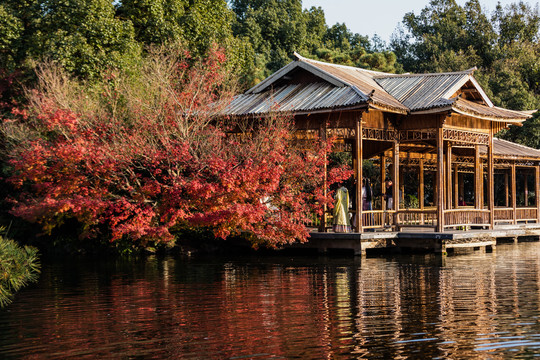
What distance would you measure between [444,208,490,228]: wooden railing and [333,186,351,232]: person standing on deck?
10.7ft

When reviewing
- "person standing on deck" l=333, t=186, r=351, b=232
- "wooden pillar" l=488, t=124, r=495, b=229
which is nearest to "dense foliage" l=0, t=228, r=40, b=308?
"person standing on deck" l=333, t=186, r=351, b=232

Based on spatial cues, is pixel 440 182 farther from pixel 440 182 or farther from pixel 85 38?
pixel 85 38

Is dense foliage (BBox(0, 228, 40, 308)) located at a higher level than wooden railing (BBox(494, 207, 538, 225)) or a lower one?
lower

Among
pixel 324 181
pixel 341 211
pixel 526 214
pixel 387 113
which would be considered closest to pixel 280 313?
pixel 324 181

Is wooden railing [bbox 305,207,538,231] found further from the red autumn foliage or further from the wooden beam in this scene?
the red autumn foliage

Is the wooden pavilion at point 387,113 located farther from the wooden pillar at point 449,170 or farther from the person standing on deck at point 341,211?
the person standing on deck at point 341,211

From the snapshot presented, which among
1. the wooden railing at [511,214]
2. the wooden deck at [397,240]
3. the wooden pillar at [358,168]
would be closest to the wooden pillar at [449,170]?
the wooden deck at [397,240]

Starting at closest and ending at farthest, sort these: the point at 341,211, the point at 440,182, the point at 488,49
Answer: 1. the point at 440,182
2. the point at 341,211
3. the point at 488,49

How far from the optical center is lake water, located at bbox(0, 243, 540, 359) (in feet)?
32.4

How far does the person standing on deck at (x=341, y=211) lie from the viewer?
23.2 metres

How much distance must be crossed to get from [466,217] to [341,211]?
4.69 metres

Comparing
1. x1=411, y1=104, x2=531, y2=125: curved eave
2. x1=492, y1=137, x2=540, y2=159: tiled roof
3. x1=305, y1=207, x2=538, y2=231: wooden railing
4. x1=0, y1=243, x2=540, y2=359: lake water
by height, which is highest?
x1=411, y1=104, x2=531, y2=125: curved eave

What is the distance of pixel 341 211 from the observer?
23.2m

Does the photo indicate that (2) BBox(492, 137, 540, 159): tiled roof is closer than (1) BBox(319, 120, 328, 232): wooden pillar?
No
